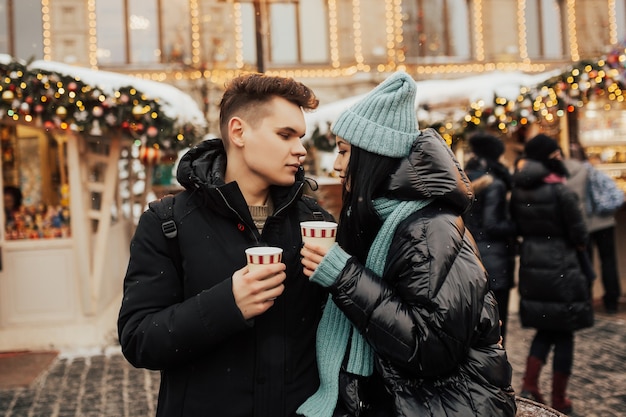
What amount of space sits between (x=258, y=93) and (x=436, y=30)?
19292mm

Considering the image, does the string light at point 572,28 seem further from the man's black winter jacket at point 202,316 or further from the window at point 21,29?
the man's black winter jacket at point 202,316

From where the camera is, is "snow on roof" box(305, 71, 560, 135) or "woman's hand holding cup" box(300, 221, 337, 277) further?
"snow on roof" box(305, 71, 560, 135)

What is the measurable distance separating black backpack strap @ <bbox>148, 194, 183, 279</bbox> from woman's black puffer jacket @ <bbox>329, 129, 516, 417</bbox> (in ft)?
1.70

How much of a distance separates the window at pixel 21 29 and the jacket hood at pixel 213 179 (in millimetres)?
17266

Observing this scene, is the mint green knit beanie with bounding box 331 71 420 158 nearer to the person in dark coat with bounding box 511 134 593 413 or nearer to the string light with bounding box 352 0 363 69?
the person in dark coat with bounding box 511 134 593 413

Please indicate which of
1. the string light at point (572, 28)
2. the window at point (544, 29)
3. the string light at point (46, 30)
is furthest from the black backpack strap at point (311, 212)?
the string light at point (572, 28)

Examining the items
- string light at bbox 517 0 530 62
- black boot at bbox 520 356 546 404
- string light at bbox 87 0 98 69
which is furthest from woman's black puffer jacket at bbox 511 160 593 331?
string light at bbox 517 0 530 62

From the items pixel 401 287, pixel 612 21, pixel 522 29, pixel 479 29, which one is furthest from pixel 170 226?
pixel 612 21

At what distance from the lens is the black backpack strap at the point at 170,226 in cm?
194

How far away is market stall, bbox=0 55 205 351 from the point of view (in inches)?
252

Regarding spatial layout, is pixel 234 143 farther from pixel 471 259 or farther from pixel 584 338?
pixel 584 338

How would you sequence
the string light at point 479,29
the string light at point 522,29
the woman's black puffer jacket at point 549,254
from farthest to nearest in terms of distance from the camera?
the string light at point 522,29, the string light at point 479,29, the woman's black puffer jacket at point 549,254

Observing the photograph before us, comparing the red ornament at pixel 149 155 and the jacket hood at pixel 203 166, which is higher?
the red ornament at pixel 149 155

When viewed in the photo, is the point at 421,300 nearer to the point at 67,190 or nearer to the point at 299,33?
the point at 67,190
